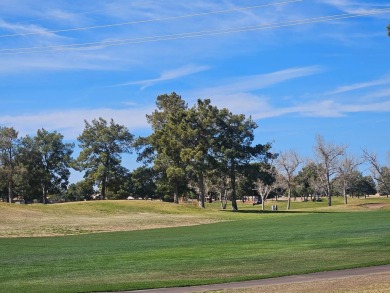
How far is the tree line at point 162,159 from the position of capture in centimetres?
8056

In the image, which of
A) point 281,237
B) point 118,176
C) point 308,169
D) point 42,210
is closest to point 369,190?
point 308,169

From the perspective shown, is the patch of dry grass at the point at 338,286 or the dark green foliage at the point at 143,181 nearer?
the patch of dry grass at the point at 338,286

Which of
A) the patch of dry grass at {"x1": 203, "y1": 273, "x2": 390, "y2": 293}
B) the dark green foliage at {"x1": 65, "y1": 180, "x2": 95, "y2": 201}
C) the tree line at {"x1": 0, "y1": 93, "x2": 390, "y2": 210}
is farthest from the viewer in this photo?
the dark green foliage at {"x1": 65, "y1": 180, "x2": 95, "y2": 201}

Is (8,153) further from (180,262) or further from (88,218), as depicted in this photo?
(180,262)

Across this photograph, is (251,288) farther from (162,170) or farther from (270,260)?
(162,170)

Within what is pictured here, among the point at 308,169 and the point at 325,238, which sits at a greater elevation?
the point at 308,169

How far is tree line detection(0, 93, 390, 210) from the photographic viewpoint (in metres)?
80.6

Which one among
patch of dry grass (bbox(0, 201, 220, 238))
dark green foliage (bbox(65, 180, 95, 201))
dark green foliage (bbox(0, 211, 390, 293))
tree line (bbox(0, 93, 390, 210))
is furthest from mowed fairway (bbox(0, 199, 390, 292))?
dark green foliage (bbox(65, 180, 95, 201))

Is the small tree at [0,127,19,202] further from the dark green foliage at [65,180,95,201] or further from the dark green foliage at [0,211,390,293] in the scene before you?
the dark green foliage at [0,211,390,293]

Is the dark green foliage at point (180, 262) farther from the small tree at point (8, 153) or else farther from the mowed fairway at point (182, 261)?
the small tree at point (8, 153)

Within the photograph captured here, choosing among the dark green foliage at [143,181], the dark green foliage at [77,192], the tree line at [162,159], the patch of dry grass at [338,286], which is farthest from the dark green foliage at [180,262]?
the dark green foliage at [77,192]

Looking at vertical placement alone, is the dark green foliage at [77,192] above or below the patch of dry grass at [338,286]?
above

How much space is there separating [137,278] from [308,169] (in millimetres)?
124420

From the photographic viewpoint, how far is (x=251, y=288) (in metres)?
13.6
